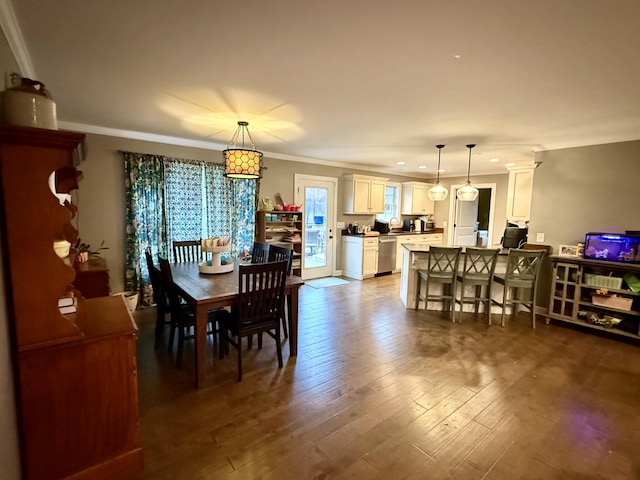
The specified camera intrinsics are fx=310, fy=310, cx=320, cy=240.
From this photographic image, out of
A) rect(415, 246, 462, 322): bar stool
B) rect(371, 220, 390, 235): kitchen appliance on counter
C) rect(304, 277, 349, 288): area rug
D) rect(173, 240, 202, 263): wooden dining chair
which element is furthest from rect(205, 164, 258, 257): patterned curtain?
rect(371, 220, 390, 235): kitchen appliance on counter

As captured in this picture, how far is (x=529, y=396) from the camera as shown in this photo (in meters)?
2.46

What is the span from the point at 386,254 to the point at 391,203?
1.57 meters

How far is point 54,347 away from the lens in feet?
4.85

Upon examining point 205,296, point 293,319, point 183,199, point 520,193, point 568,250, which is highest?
Answer: point 520,193

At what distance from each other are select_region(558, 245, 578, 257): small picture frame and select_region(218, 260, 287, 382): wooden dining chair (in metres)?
3.80

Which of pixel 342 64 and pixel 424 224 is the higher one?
pixel 342 64

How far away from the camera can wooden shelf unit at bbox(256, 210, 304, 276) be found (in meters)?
5.38

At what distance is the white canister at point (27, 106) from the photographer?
4.38 feet

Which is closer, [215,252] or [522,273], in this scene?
[215,252]

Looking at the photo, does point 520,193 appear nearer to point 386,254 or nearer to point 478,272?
point 478,272

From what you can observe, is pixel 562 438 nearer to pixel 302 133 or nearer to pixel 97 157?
pixel 302 133

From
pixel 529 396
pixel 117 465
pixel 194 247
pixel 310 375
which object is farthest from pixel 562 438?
pixel 194 247

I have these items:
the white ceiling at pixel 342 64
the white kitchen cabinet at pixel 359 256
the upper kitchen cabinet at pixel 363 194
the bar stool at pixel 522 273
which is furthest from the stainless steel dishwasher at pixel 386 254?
the white ceiling at pixel 342 64

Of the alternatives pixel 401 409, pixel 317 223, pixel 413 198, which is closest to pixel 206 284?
pixel 401 409
